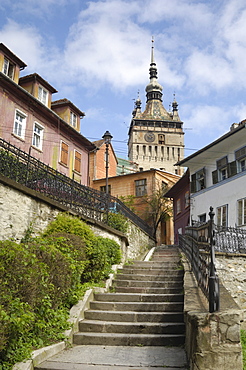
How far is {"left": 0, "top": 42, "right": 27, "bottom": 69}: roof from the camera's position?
1786cm

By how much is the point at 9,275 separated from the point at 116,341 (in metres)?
2.69

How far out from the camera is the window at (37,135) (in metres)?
20.0

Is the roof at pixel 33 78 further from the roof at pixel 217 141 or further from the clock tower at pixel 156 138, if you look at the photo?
the clock tower at pixel 156 138

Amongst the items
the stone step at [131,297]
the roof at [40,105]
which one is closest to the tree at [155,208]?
the roof at [40,105]

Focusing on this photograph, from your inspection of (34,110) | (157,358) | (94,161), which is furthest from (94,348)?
(94,161)

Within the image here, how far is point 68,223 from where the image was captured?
10398 millimetres

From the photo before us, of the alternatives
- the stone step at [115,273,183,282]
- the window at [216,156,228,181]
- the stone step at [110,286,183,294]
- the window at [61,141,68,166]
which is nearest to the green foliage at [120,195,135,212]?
the window at [61,141,68,166]

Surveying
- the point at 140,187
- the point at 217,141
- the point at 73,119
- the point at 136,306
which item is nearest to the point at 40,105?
the point at 73,119

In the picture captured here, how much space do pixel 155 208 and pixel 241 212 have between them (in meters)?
14.3

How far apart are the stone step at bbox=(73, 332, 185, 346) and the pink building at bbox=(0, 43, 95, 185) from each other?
13182 mm

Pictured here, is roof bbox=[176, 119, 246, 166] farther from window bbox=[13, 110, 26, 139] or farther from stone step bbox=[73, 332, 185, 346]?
stone step bbox=[73, 332, 185, 346]

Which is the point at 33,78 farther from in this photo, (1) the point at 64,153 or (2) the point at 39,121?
(1) the point at 64,153

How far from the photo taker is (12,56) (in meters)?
18.6

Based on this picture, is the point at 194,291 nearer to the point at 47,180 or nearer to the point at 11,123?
the point at 47,180
